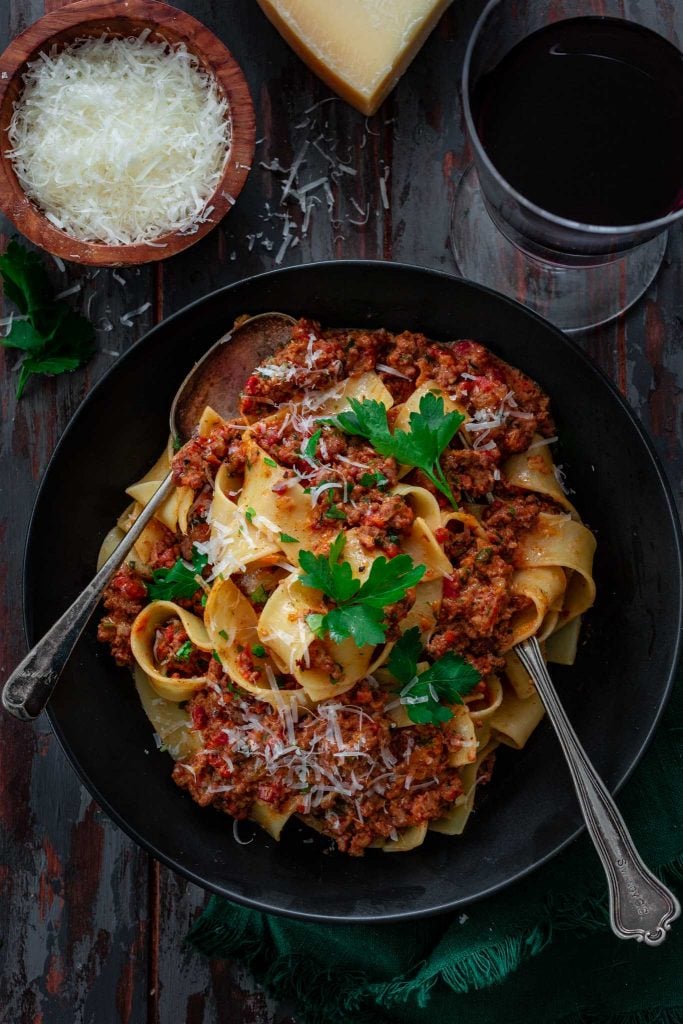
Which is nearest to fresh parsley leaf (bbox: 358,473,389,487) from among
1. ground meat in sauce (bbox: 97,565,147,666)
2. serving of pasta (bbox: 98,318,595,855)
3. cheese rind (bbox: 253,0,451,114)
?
serving of pasta (bbox: 98,318,595,855)

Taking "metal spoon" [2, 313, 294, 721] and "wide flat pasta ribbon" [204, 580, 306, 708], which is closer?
"wide flat pasta ribbon" [204, 580, 306, 708]

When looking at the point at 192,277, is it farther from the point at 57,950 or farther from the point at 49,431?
the point at 57,950

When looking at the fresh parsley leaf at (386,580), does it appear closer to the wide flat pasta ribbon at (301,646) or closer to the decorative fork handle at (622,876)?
the wide flat pasta ribbon at (301,646)

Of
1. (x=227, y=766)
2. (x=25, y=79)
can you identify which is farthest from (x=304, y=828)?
(x=25, y=79)

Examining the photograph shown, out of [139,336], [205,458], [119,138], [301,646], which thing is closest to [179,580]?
[205,458]

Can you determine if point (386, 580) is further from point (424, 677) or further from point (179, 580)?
point (179, 580)

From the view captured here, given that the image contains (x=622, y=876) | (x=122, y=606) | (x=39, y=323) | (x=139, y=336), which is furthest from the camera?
(x=139, y=336)

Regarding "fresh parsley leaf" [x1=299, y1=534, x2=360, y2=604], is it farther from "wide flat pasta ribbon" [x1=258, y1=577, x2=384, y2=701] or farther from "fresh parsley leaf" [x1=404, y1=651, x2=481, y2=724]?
"fresh parsley leaf" [x1=404, y1=651, x2=481, y2=724]
